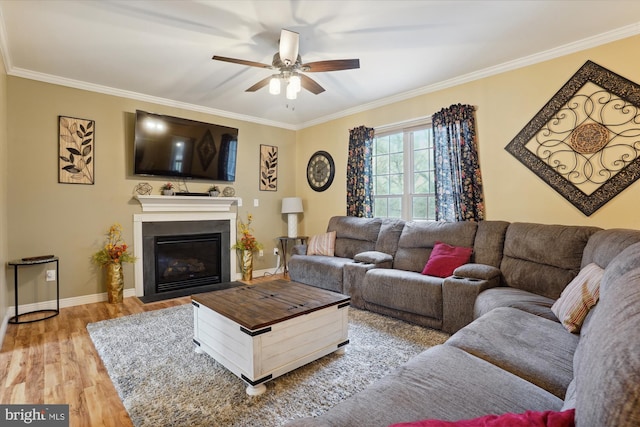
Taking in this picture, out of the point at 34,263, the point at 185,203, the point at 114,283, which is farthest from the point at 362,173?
the point at 34,263

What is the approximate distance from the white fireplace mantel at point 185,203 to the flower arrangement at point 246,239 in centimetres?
39

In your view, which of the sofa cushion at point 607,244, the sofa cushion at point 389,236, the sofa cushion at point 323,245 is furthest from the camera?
the sofa cushion at point 323,245

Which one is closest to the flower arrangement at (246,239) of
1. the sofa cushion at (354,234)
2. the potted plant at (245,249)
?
the potted plant at (245,249)

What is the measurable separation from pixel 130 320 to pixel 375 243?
9.66ft

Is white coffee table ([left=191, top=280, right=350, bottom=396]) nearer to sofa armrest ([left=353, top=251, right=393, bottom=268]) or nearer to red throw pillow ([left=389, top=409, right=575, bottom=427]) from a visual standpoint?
sofa armrest ([left=353, top=251, right=393, bottom=268])

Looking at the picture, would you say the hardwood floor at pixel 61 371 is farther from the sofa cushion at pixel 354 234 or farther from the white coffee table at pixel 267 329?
the sofa cushion at pixel 354 234

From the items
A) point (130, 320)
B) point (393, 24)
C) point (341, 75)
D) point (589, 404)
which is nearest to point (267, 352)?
point (589, 404)

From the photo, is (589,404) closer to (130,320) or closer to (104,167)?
(130,320)

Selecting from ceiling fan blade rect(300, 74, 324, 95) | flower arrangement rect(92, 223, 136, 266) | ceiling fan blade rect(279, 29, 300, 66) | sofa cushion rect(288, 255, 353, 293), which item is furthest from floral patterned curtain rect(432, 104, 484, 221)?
flower arrangement rect(92, 223, 136, 266)

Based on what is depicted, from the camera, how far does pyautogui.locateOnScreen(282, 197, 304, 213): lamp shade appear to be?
17.5ft

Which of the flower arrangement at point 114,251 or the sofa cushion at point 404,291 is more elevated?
the flower arrangement at point 114,251

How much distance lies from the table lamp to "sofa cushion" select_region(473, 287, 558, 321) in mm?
3303

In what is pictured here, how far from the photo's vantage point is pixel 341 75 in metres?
3.54

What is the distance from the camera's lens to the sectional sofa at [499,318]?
31.0 inches
